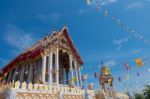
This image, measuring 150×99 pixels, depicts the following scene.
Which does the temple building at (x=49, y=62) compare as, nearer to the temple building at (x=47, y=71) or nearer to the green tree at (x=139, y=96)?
the temple building at (x=47, y=71)

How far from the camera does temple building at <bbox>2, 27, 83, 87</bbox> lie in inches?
789

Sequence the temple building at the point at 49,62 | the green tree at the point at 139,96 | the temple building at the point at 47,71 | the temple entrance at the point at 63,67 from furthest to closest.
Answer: the green tree at the point at 139,96 → the temple entrance at the point at 63,67 → the temple building at the point at 49,62 → the temple building at the point at 47,71

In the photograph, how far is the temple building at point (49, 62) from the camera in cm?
2005

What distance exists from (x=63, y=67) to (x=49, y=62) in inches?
208

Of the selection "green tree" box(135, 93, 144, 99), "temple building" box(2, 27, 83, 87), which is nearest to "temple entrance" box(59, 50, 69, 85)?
"temple building" box(2, 27, 83, 87)

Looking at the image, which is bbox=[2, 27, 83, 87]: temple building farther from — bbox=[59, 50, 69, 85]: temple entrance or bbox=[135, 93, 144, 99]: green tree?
bbox=[135, 93, 144, 99]: green tree

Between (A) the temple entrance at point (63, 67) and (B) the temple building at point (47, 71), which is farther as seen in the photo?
(A) the temple entrance at point (63, 67)

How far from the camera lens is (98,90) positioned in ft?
59.4

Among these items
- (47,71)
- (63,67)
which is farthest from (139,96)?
(47,71)

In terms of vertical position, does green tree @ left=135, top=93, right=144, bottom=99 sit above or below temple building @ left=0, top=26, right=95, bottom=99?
below

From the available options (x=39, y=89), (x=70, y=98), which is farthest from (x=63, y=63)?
(x=39, y=89)

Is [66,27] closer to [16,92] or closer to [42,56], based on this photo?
[42,56]

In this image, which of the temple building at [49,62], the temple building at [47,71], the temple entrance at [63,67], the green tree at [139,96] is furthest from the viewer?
the green tree at [139,96]

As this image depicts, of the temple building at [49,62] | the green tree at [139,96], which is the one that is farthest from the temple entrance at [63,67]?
the green tree at [139,96]
